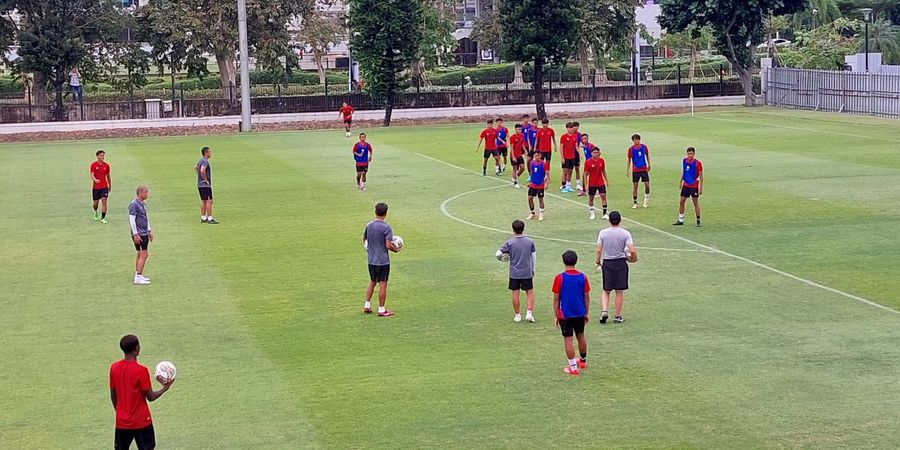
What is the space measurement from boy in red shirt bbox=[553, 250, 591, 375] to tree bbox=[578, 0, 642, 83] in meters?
56.6

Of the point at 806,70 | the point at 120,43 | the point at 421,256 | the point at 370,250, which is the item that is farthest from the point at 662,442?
the point at 120,43

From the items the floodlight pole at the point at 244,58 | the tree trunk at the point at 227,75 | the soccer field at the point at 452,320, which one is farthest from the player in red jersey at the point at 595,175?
the tree trunk at the point at 227,75

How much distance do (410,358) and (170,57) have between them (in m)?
57.9

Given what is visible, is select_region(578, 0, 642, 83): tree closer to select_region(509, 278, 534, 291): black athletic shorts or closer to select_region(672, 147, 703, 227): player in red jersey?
select_region(672, 147, 703, 227): player in red jersey

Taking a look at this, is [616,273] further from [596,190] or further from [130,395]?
[596,190]

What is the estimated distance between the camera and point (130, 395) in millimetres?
11719

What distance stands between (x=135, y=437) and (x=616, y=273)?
28.6 feet

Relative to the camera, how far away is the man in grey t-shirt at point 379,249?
18.9 meters

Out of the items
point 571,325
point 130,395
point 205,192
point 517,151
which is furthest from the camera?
point 517,151

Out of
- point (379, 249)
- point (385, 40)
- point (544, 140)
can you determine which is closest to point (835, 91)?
point (385, 40)

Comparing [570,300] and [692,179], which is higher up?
[692,179]

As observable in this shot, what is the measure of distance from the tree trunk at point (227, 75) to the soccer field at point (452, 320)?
2871cm

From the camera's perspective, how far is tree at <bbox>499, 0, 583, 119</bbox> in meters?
64.0

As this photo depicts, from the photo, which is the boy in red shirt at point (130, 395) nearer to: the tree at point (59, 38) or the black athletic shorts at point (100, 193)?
the black athletic shorts at point (100, 193)
